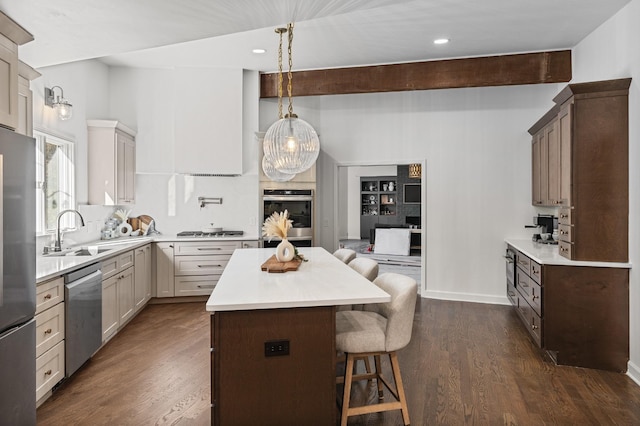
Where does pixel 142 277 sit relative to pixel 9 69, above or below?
below

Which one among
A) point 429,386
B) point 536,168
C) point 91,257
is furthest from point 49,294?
point 536,168

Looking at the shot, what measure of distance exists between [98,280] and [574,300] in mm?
4043

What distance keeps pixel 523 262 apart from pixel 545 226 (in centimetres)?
113

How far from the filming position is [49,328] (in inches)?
107

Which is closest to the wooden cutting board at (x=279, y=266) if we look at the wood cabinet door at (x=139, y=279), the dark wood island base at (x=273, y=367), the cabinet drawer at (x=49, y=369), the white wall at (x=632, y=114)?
the dark wood island base at (x=273, y=367)

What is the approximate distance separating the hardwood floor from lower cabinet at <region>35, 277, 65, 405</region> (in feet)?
0.49

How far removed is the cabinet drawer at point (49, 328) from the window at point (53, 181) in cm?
122

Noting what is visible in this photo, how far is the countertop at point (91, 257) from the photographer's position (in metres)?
2.79

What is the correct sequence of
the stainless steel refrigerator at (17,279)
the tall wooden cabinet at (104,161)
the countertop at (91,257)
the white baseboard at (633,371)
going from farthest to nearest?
the tall wooden cabinet at (104,161)
the white baseboard at (633,371)
the countertop at (91,257)
the stainless steel refrigerator at (17,279)

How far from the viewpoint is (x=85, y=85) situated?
15.5 feet

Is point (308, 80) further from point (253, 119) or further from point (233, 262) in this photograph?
point (233, 262)

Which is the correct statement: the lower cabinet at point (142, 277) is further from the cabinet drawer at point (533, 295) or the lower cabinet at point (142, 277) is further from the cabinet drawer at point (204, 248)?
the cabinet drawer at point (533, 295)

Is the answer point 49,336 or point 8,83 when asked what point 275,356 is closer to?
point 49,336

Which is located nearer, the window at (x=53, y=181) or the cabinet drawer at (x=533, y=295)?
the cabinet drawer at (x=533, y=295)
